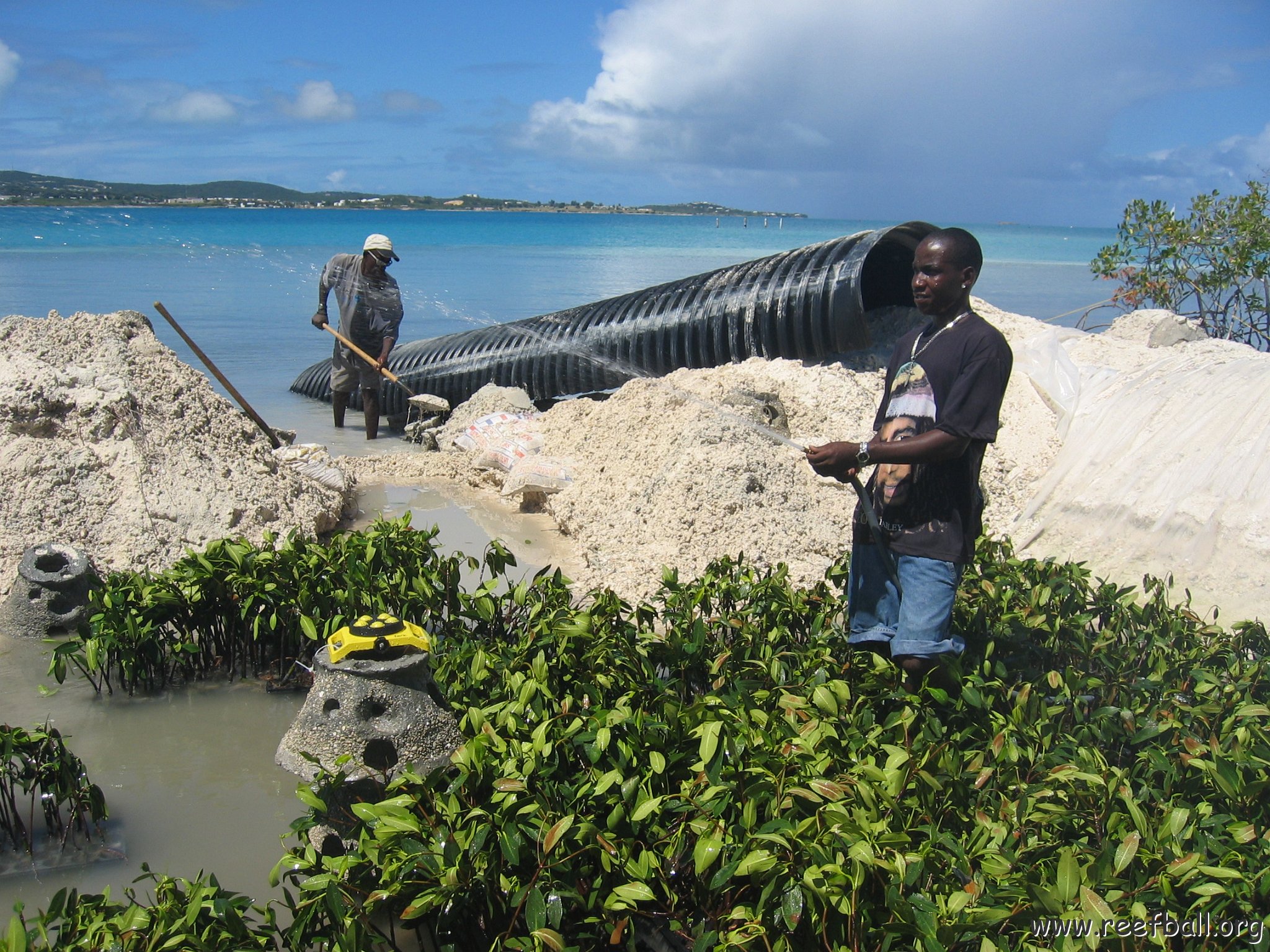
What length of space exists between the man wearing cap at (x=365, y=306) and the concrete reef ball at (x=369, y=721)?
5.65m

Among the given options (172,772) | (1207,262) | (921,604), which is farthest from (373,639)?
(1207,262)

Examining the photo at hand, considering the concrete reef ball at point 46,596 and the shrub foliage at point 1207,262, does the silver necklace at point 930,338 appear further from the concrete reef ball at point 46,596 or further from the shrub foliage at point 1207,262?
the shrub foliage at point 1207,262

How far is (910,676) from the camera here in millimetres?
3113

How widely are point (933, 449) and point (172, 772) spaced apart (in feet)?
→ 9.50

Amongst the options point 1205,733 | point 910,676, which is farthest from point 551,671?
point 1205,733

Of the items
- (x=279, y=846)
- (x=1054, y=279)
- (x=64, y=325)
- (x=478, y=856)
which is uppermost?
(x=1054, y=279)

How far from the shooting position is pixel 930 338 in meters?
3.03

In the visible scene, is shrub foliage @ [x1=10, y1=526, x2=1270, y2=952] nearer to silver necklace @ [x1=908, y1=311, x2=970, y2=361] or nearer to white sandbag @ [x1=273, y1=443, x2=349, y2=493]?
silver necklace @ [x1=908, y1=311, x2=970, y2=361]

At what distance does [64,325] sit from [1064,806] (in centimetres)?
615

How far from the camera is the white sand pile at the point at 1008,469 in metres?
5.07

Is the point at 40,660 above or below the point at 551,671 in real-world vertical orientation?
below

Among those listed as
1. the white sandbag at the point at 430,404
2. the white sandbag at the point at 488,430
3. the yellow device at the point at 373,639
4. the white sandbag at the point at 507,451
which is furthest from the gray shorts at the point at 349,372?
the yellow device at the point at 373,639

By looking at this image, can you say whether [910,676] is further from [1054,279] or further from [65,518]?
[1054,279]

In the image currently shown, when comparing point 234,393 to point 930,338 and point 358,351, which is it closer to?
point 358,351
